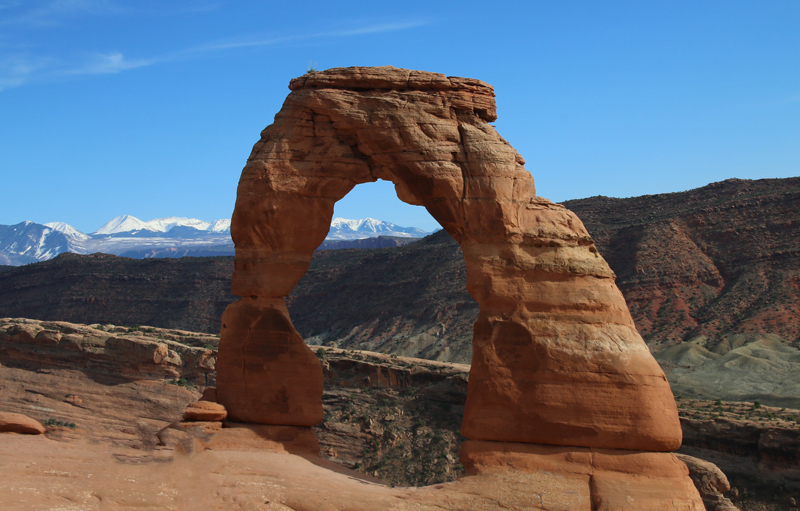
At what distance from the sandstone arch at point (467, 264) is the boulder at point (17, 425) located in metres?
4.45

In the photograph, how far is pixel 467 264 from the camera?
16.6m

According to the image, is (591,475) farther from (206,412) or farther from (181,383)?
(181,383)

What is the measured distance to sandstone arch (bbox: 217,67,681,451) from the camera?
15.1 m

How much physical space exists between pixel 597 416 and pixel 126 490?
907 cm

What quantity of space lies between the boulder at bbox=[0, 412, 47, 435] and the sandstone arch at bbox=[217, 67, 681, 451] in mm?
4448

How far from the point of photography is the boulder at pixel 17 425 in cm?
1766

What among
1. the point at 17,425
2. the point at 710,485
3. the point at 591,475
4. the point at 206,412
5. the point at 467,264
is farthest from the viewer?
the point at 710,485

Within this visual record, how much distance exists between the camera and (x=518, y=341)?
1570 centimetres

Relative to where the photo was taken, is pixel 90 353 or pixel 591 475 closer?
pixel 591 475

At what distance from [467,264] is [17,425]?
11.5 meters

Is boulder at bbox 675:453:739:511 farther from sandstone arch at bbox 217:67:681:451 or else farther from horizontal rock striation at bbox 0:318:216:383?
horizontal rock striation at bbox 0:318:216:383

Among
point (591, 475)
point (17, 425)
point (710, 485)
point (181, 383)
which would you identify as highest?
point (591, 475)

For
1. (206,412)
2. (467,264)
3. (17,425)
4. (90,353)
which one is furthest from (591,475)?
(90,353)

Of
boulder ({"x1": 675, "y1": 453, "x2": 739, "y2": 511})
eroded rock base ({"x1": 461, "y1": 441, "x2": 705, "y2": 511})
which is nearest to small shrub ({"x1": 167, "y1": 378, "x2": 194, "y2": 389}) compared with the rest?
eroded rock base ({"x1": 461, "y1": 441, "x2": 705, "y2": 511})
